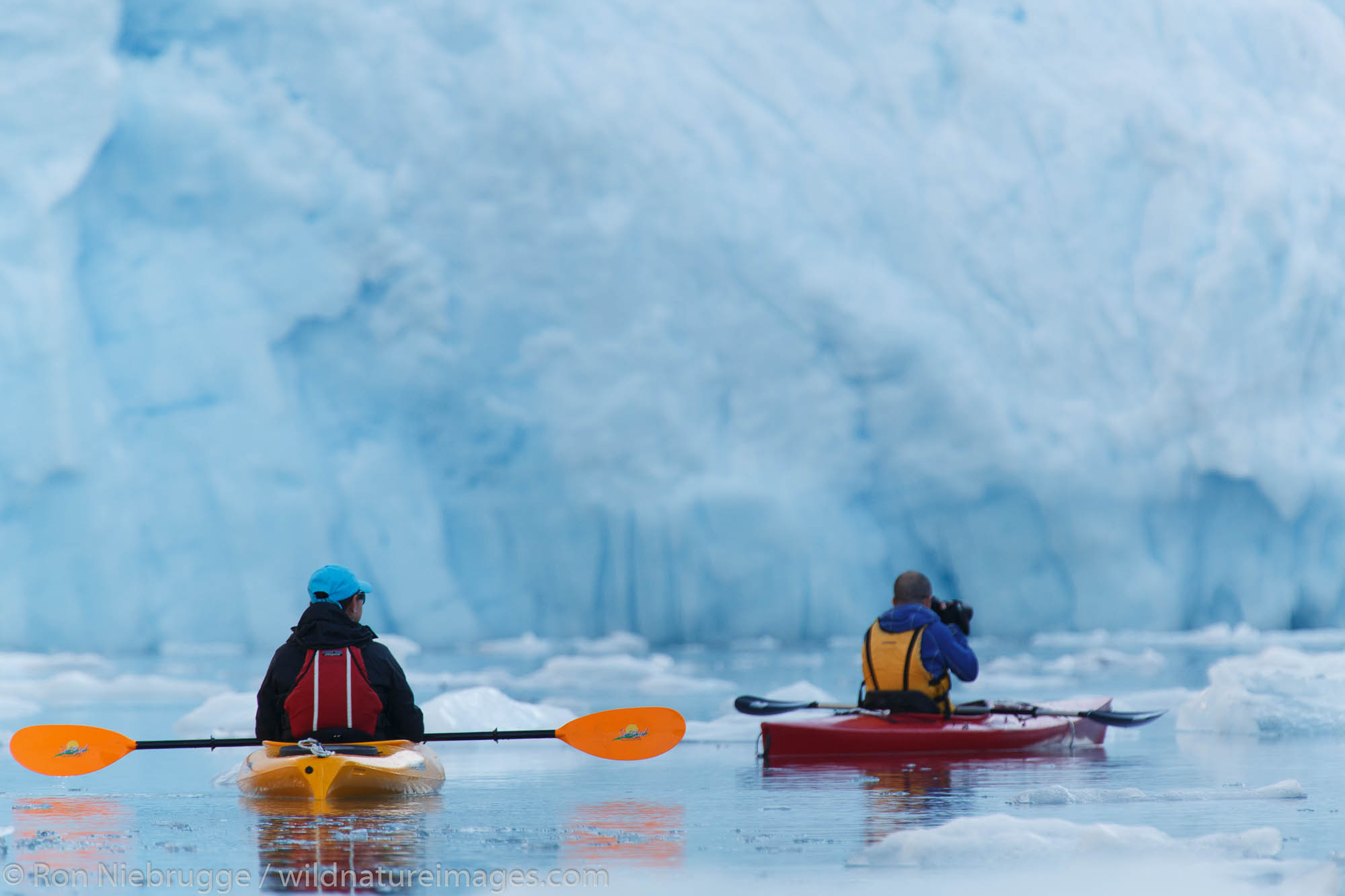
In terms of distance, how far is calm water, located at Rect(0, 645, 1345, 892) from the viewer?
124 inches

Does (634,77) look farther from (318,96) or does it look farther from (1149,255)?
(1149,255)

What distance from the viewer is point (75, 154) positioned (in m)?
11.8

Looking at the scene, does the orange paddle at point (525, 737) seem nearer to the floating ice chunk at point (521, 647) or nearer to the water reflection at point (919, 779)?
the water reflection at point (919, 779)

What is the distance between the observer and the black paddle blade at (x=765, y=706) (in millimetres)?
6027

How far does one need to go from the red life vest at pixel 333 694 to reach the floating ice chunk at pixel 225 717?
9.22 ft

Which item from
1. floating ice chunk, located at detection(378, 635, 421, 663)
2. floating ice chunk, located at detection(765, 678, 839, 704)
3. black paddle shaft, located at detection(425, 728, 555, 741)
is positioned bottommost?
floating ice chunk, located at detection(765, 678, 839, 704)

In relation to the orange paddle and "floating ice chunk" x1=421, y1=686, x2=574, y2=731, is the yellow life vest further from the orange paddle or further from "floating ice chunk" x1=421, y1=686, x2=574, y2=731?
"floating ice chunk" x1=421, y1=686, x2=574, y2=731

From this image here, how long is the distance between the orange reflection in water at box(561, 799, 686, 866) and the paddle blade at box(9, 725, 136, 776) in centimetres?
151

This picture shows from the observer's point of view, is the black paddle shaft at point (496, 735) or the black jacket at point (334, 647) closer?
the black jacket at point (334, 647)

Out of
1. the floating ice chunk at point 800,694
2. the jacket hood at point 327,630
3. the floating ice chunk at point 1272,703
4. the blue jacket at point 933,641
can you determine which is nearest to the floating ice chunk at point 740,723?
the floating ice chunk at point 800,694

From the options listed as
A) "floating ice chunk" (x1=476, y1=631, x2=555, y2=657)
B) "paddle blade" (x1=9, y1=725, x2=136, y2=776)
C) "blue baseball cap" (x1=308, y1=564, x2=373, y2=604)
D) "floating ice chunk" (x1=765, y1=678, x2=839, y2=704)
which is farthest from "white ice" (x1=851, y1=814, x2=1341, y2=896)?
"floating ice chunk" (x1=476, y1=631, x2=555, y2=657)

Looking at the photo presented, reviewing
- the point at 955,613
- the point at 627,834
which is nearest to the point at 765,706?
the point at 955,613

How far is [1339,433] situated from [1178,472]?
1.56 meters

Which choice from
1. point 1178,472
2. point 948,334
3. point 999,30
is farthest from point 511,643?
point 999,30
